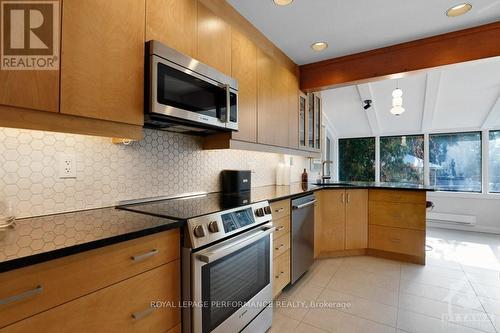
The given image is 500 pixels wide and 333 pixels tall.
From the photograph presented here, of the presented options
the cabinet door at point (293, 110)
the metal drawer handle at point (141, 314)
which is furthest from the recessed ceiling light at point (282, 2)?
the metal drawer handle at point (141, 314)

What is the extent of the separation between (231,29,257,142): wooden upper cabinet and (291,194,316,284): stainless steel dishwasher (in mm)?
795

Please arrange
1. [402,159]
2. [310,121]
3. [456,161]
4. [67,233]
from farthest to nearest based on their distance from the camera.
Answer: [402,159] < [456,161] < [310,121] < [67,233]

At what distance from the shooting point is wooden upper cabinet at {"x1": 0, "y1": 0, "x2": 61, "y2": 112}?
2.78ft

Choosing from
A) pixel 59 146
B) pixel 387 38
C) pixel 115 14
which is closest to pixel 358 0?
pixel 387 38

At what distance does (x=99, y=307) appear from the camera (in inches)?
33.4

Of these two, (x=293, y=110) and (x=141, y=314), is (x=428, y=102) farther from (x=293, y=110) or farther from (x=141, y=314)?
(x=141, y=314)

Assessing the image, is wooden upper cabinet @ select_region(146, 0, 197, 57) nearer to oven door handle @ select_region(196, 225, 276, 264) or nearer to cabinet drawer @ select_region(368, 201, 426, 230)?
oven door handle @ select_region(196, 225, 276, 264)

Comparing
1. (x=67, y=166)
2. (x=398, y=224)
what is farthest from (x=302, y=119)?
(x=67, y=166)

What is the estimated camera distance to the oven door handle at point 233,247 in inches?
45.5

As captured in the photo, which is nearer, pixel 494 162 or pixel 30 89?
pixel 30 89

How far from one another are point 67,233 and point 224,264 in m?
0.76

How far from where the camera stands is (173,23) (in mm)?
1407

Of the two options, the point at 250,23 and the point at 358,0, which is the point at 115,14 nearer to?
the point at 250,23

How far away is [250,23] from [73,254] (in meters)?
2.11
